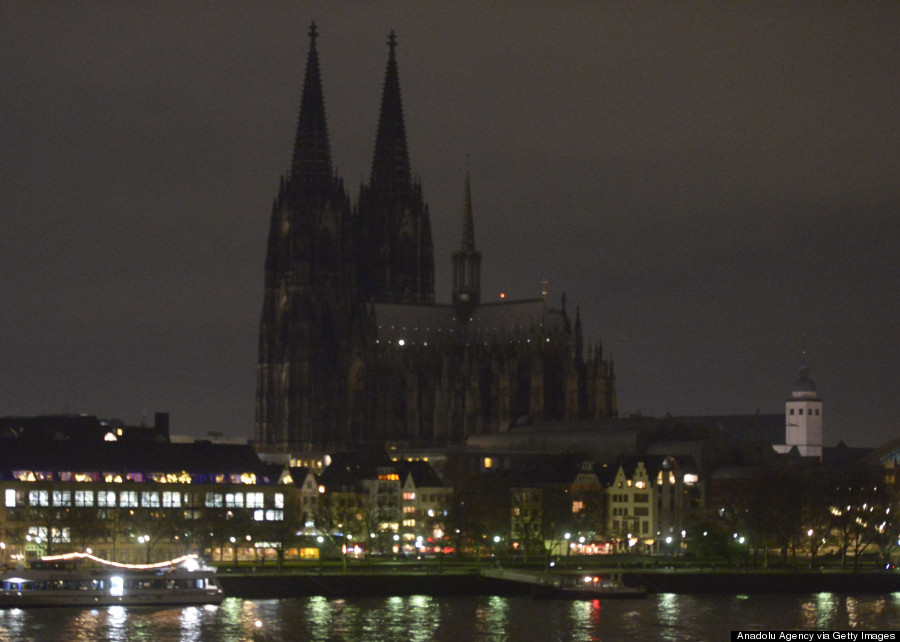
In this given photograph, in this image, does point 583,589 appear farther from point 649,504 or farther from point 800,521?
point 649,504

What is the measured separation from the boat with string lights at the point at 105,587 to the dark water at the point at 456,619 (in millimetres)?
Answer: 1248

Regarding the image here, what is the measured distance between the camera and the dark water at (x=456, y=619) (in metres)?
100

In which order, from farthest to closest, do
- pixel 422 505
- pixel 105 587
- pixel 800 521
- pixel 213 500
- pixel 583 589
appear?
pixel 422 505
pixel 213 500
pixel 800 521
pixel 583 589
pixel 105 587

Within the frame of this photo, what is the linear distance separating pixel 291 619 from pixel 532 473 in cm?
6980

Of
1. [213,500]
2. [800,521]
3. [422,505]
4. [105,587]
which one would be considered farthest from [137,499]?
[800,521]

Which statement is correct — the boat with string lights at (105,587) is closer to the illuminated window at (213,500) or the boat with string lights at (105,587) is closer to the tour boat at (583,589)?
the tour boat at (583,589)

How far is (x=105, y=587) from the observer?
11644cm

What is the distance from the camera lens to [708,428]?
634 ft

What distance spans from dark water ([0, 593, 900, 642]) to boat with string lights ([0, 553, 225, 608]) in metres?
1.25

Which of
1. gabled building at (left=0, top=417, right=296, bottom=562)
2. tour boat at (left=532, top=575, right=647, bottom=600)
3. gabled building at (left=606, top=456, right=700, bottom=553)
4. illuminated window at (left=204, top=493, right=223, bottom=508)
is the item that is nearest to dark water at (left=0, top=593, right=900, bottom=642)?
tour boat at (left=532, top=575, right=647, bottom=600)

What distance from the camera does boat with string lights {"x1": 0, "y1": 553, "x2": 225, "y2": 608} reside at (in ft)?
375

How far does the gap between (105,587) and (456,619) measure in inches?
799

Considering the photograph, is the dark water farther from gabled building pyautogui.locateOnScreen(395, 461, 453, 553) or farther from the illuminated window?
gabled building pyautogui.locateOnScreen(395, 461, 453, 553)

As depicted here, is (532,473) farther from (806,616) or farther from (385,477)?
(806,616)
